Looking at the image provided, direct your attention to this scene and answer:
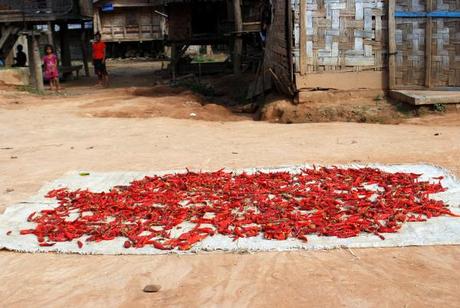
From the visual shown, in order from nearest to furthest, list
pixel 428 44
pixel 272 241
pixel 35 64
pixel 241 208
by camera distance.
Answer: pixel 272 241
pixel 241 208
pixel 428 44
pixel 35 64

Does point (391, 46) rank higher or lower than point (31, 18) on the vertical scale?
lower

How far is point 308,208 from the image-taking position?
16.2ft

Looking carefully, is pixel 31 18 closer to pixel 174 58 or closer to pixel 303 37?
pixel 174 58

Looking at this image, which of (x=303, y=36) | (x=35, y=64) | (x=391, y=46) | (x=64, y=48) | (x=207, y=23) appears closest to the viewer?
(x=303, y=36)

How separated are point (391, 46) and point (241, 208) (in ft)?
22.5

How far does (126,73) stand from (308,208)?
21.5 meters

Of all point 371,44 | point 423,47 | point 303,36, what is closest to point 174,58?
point 303,36

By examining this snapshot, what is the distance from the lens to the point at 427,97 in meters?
10.1

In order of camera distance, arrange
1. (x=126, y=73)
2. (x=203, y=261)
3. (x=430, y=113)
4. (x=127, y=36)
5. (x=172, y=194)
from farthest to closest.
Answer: (x=127, y=36) → (x=126, y=73) → (x=430, y=113) → (x=172, y=194) → (x=203, y=261)

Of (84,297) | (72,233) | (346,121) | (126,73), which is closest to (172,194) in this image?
(72,233)

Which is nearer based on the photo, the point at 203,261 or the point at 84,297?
the point at 84,297

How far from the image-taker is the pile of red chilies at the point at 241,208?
177 inches

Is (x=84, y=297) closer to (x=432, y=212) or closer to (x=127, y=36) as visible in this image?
(x=432, y=212)

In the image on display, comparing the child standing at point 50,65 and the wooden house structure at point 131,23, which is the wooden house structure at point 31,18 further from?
the wooden house structure at point 131,23
